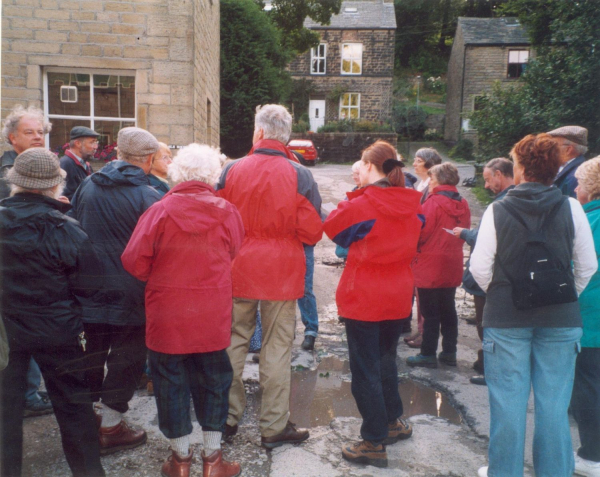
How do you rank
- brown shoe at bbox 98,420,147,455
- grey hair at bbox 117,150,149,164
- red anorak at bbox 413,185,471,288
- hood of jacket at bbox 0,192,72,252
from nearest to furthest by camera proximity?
hood of jacket at bbox 0,192,72,252, brown shoe at bbox 98,420,147,455, grey hair at bbox 117,150,149,164, red anorak at bbox 413,185,471,288

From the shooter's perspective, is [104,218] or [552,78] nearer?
[104,218]

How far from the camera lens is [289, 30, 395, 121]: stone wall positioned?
33.4 metres

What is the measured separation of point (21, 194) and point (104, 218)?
626 millimetres

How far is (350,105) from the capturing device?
112ft

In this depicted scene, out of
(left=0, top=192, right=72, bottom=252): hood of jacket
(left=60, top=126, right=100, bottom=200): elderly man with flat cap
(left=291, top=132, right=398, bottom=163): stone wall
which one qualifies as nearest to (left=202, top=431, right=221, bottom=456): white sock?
(left=0, top=192, right=72, bottom=252): hood of jacket

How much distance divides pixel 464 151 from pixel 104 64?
2508 cm

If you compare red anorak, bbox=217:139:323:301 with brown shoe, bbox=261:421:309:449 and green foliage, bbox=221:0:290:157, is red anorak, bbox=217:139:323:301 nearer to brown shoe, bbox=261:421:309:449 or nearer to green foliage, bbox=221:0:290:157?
brown shoe, bbox=261:421:309:449

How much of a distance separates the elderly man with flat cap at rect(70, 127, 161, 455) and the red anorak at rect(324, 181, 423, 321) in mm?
1251

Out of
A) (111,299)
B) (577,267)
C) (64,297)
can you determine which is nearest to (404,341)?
(577,267)

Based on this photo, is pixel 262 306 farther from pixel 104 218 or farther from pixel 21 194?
pixel 21 194

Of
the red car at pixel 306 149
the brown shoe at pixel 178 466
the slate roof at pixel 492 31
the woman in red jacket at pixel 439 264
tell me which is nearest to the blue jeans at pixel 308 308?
the woman in red jacket at pixel 439 264

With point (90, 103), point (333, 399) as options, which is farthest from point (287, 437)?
point (90, 103)

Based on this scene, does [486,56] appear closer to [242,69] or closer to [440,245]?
[242,69]

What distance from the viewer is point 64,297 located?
9.36 ft
